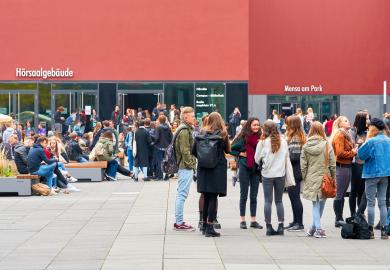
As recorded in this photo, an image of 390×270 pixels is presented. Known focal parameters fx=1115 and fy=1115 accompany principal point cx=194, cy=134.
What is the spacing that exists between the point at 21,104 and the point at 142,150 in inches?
895

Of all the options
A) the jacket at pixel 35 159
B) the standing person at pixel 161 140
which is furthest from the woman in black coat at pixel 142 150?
the jacket at pixel 35 159

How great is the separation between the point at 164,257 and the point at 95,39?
39749mm

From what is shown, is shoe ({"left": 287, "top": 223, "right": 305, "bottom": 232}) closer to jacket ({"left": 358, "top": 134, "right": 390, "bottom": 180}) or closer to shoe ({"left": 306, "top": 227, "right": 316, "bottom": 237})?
shoe ({"left": 306, "top": 227, "right": 316, "bottom": 237})

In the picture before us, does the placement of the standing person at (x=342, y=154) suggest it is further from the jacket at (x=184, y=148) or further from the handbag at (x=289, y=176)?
the jacket at (x=184, y=148)

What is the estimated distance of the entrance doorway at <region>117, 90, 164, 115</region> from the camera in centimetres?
5131

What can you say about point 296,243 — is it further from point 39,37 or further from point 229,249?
point 39,37

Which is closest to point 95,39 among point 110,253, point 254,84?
point 254,84

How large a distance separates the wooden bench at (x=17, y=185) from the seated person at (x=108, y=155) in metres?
6.24

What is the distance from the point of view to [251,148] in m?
16.3

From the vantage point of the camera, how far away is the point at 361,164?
16.4 meters

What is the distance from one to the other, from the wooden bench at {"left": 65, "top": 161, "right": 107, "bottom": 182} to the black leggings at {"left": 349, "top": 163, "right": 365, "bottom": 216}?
13593 millimetres

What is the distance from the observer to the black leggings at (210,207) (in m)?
15.0

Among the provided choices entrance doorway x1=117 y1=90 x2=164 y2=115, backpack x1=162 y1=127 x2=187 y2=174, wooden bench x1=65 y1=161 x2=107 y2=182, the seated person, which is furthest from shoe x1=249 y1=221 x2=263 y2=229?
entrance doorway x1=117 y1=90 x2=164 y2=115

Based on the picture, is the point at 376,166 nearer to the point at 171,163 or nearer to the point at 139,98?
the point at 171,163
